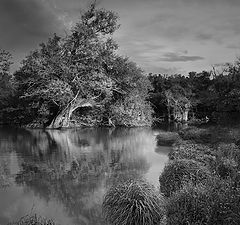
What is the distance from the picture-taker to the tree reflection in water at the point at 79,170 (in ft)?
40.6

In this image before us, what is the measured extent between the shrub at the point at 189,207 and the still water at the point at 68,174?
93.1 inches

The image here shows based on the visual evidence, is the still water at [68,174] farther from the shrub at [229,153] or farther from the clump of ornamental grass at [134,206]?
the shrub at [229,153]

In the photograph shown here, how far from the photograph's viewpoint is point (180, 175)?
12203 millimetres

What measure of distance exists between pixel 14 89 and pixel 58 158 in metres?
32.8

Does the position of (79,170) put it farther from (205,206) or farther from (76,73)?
(76,73)

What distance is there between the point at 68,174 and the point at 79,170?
113cm

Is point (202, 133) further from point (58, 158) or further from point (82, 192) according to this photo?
point (82, 192)

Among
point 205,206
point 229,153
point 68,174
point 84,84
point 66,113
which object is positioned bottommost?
point 68,174

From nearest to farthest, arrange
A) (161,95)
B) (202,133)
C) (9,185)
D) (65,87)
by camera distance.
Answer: (9,185) < (202,133) < (65,87) < (161,95)

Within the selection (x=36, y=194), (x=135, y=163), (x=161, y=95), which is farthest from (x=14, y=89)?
(x=36, y=194)

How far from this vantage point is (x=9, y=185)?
14898 millimetres

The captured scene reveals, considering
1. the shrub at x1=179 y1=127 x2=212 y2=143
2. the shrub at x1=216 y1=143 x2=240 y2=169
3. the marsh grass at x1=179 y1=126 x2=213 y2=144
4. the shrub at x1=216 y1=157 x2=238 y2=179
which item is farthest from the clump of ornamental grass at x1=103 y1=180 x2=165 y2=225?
the shrub at x1=179 y1=127 x2=212 y2=143

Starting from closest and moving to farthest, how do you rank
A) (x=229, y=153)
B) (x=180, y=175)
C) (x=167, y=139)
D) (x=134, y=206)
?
1. (x=134, y=206)
2. (x=180, y=175)
3. (x=229, y=153)
4. (x=167, y=139)

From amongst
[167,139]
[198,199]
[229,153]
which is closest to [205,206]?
[198,199]
